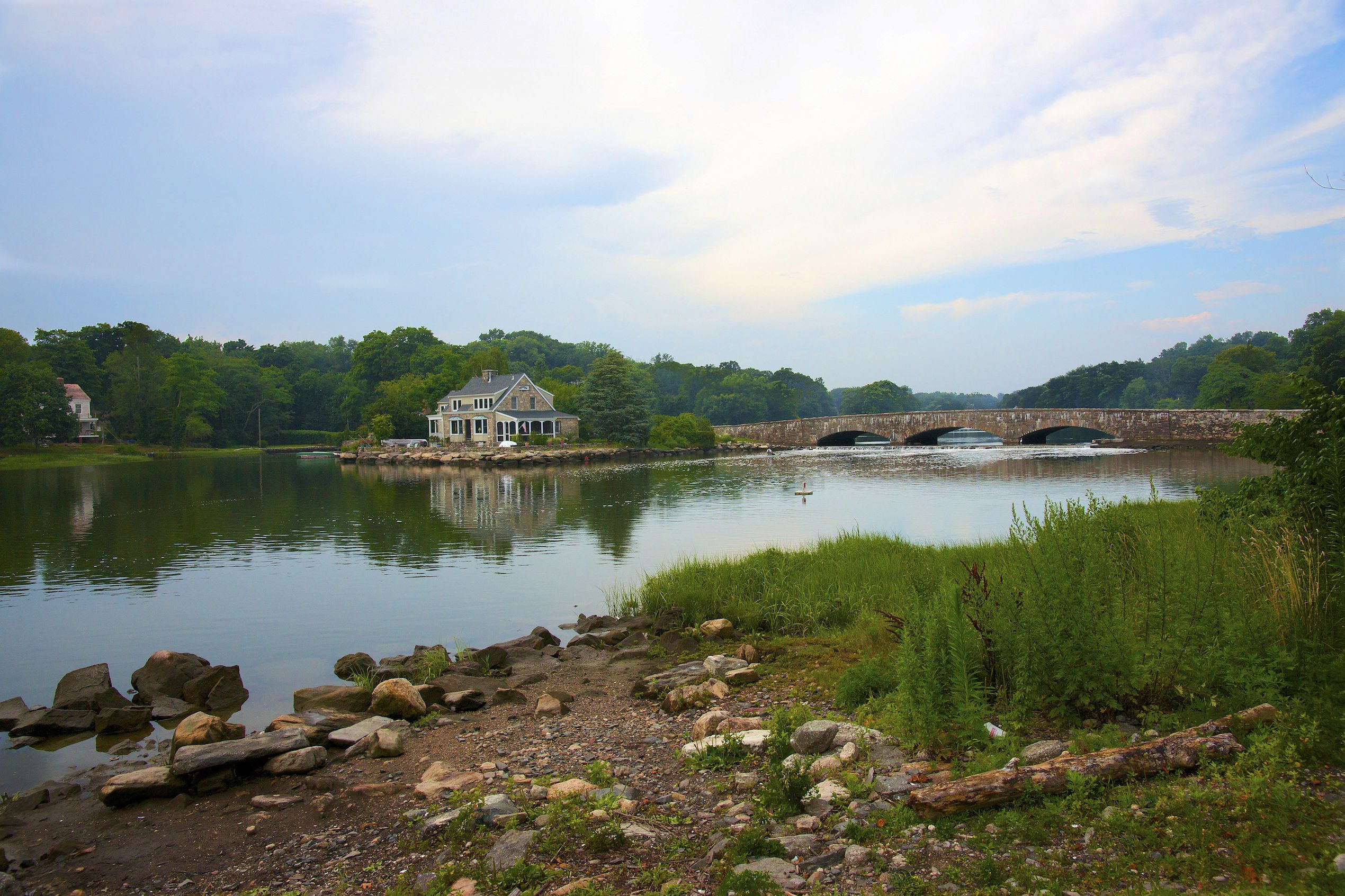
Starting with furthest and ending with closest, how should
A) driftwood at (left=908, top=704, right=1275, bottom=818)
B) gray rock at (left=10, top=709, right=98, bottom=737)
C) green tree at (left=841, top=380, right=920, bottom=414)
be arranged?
green tree at (left=841, top=380, right=920, bottom=414) < gray rock at (left=10, top=709, right=98, bottom=737) < driftwood at (left=908, top=704, right=1275, bottom=818)

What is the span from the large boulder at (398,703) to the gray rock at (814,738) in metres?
4.48

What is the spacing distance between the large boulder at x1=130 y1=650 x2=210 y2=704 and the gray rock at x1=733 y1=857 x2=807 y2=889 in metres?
9.00

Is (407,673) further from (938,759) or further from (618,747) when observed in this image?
(938,759)

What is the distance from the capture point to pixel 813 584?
11289 mm

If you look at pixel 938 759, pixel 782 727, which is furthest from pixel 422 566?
pixel 938 759

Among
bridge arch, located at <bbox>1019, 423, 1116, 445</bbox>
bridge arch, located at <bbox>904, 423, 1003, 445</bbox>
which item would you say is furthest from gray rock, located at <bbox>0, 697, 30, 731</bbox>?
bridge arch, located at <bbox>904, 423, 1003, 445</bbox>

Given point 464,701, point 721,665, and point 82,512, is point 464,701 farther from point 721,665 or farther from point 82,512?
point 82,512

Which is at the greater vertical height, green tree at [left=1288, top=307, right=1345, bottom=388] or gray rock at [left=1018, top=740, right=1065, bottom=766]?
green tree at [left=1288, top=307, right=1345, bottom=388]

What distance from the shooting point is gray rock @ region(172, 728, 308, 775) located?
258 inches

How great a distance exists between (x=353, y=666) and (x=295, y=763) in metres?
4.25

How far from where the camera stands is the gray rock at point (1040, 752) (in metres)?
4.44

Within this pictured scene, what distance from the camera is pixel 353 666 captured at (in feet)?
35.5

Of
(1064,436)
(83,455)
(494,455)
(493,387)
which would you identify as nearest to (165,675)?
(494,455)

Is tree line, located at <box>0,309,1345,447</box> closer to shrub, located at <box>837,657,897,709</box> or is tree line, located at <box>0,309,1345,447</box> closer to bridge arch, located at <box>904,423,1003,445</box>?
bridge arch, located at <box>904,423,1003,445</box>
